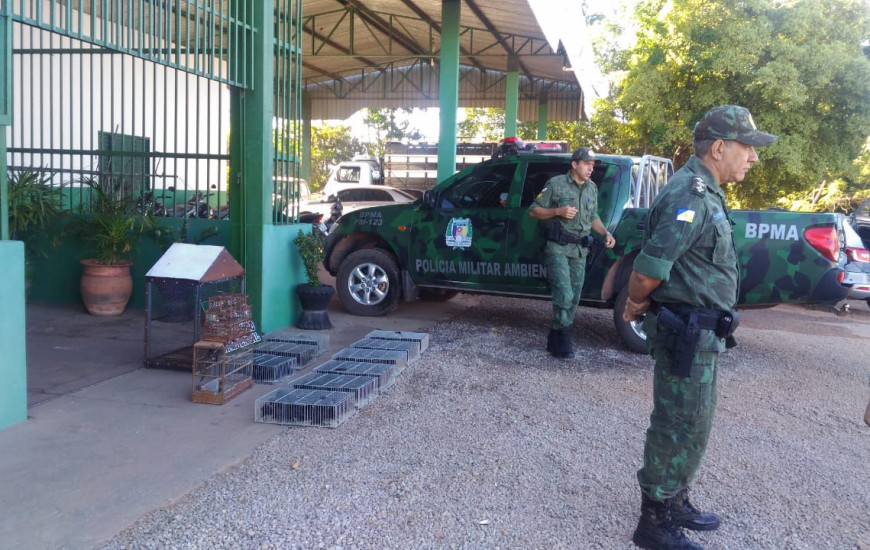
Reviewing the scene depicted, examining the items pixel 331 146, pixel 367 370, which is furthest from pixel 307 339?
pixel 331 146

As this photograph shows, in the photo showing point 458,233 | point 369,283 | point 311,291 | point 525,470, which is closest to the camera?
point 525,470

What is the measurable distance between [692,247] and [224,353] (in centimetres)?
309

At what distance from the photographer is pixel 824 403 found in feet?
18.2

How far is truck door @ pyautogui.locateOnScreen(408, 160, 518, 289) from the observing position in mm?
7297

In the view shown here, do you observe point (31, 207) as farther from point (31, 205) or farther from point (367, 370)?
point (367, 370)

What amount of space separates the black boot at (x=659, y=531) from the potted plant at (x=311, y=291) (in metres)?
4.50

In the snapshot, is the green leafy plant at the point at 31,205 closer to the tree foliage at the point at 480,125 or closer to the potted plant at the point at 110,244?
the potted plant at the point at 110,244

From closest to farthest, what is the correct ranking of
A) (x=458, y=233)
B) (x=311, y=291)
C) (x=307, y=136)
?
(x=311, y=291), (x=458, y=233), (x=307, y=136)

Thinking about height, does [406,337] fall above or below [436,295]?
below

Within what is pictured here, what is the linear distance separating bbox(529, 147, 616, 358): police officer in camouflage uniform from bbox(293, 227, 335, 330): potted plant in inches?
86.5

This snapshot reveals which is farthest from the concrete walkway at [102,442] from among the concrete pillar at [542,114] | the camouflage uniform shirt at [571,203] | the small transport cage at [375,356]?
the concrete pillar at [542,114]

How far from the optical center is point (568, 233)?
633cm

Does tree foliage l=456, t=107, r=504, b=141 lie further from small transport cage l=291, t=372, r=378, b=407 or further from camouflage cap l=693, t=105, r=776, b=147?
camouflage cap l=693, t=105, r=776, b=147

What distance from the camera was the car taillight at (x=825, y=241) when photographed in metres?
5.95
